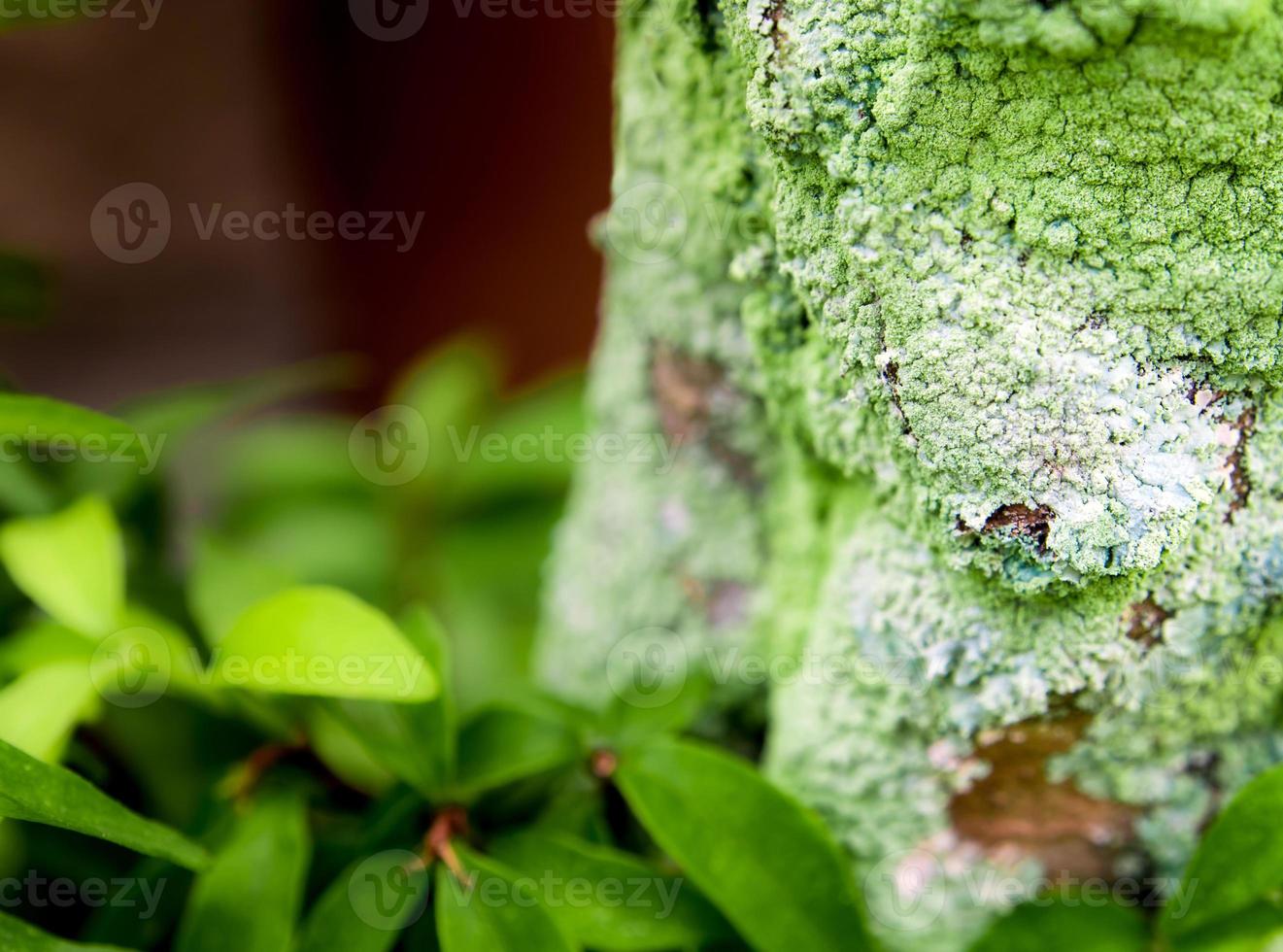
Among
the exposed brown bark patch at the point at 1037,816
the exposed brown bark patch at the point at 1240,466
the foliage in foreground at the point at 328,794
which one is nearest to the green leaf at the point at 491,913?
the foliage in foreground at the point at 328,794

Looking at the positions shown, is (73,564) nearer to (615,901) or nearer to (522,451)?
(615,901)

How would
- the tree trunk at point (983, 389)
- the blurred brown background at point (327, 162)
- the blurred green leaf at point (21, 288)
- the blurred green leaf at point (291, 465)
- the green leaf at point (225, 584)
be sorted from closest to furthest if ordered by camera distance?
the tree trunk at point (983, 389)
the green leaf at point (225, 584)
the blurred green leaf at point (21, 288)
the blurred green leaf at point (291, 465)
the blurred brown background at point (327, 162)

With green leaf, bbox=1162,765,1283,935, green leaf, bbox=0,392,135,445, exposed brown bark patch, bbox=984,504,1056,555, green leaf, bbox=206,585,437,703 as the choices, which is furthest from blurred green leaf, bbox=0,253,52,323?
green leaf, bbox=1162,765,1283,935

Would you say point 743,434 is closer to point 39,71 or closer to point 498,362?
point 498,362

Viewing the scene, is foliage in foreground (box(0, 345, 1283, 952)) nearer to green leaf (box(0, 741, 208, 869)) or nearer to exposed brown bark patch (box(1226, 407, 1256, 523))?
green leaf (box(0, 741, 208, 869))

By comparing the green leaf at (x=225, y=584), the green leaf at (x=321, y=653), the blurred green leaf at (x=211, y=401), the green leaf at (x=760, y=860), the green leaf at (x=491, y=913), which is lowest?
the green leaf at (x=491, y=913)

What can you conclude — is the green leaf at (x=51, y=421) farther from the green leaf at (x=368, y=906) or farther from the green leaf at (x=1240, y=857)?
the green leaf at (x=1240, y=857)

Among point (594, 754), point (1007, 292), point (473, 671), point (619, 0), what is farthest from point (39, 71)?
point (1007, 292)
